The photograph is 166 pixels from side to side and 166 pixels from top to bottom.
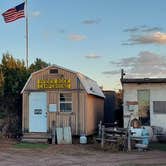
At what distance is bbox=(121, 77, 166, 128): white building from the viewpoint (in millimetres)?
22469

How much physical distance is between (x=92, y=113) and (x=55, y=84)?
3.14 m

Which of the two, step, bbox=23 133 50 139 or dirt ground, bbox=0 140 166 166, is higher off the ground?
step, bbox=23 133 50 139

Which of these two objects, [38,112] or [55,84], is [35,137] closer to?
[38,112]

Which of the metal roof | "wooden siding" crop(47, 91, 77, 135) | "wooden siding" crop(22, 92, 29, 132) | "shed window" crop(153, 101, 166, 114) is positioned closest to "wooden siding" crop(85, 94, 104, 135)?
"wooden siding" crop(47, 91, 77, 135)

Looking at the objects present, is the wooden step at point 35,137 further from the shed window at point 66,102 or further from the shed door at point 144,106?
the shed door at point 144,106

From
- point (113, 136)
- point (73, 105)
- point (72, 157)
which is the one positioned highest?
point (73, 105)

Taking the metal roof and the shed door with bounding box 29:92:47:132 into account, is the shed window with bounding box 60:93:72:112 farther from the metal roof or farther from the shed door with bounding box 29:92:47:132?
the metal roof

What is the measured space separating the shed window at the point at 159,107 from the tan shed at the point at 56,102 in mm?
3634

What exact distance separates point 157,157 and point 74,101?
23.9 feet

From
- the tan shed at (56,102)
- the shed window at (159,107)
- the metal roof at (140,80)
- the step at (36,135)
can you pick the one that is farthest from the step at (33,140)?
the shed window at (159,107)

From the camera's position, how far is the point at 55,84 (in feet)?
74.0

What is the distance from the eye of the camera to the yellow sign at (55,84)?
22.4 meters

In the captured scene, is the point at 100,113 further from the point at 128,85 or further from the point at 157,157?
the point at 157,157

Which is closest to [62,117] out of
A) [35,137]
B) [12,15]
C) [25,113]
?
[35,137]
